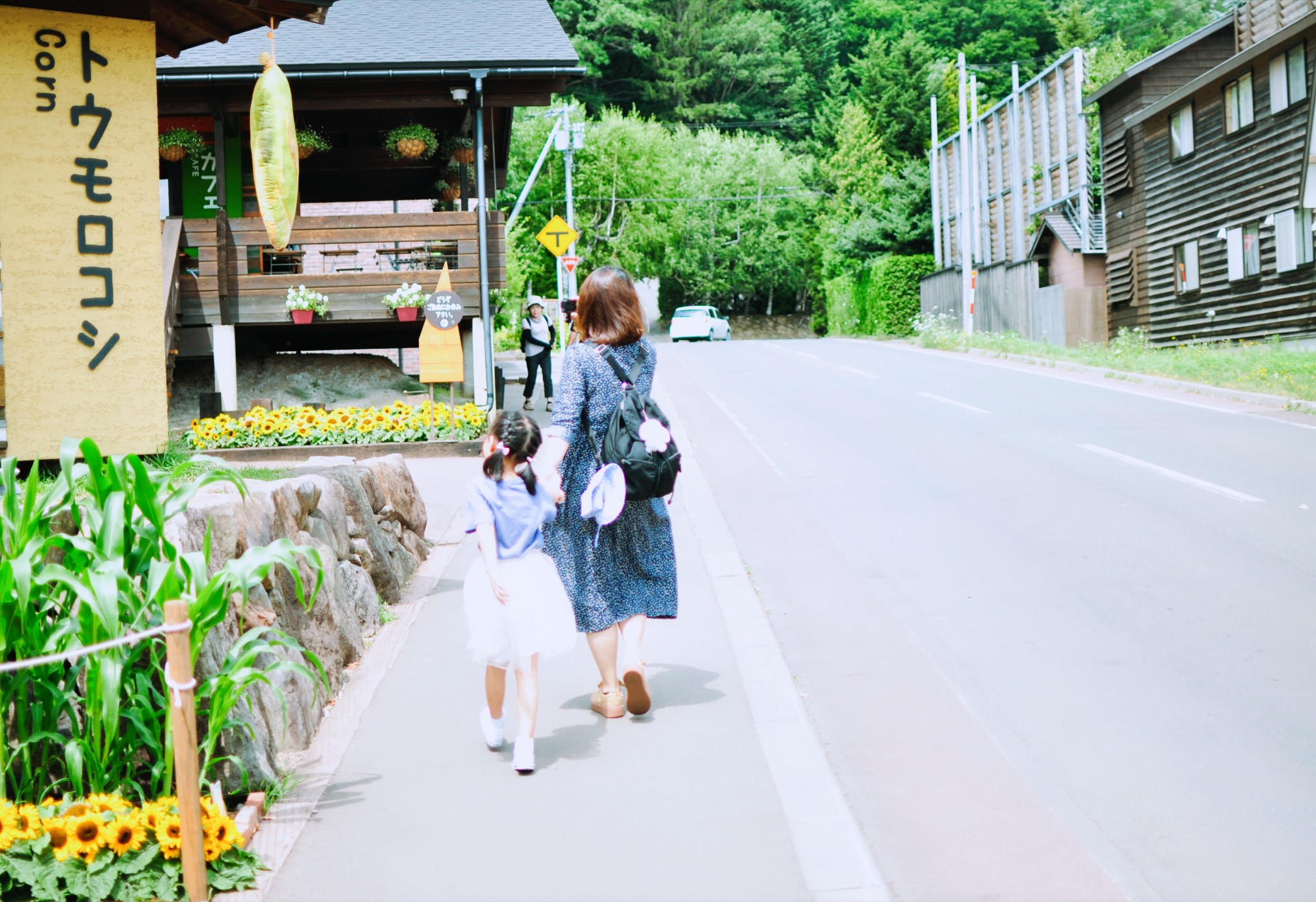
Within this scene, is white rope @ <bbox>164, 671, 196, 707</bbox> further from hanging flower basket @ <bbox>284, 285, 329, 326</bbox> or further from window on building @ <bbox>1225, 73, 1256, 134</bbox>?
window on building @ <bbox>1225, 73, 1256, 134</bbox>

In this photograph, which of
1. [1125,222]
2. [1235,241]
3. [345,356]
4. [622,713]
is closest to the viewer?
[622,713]

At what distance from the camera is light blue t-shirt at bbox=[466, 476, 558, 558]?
4891 mm

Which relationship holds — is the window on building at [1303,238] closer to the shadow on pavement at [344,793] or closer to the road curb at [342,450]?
the road curb at [342,450]

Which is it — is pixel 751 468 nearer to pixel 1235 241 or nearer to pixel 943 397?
pixel 943 397

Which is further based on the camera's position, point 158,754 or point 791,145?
point 791,145

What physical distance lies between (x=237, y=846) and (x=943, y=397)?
669 inches

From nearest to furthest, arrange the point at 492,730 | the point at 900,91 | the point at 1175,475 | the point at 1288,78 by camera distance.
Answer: the point at 492,730 < the point at 1175,475 < the point at 1288,78 < the point at 900,91

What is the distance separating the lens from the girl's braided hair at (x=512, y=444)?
4902 millimetres

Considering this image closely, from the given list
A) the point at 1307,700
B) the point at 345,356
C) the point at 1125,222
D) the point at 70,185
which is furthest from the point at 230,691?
the point at 1125,222

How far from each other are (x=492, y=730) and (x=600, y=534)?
937 mm

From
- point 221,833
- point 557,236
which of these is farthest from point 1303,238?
point 221,833

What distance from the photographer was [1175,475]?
11547mm

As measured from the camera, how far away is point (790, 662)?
6.46m

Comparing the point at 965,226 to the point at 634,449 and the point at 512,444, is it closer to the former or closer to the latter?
the point at 634,449
